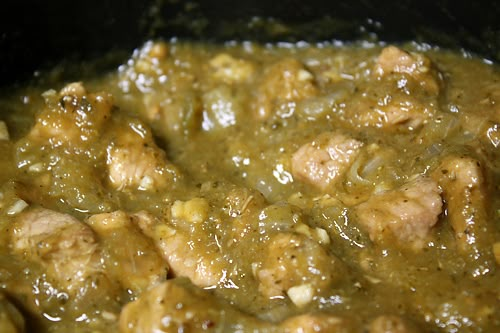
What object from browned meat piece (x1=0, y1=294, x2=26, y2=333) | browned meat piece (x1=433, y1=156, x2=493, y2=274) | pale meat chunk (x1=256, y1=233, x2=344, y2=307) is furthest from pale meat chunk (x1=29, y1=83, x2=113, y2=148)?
browned meat piece (x1=433, y1=156, x2=493, y2=274)

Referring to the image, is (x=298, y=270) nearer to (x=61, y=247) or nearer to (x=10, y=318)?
(x=61, y=247)

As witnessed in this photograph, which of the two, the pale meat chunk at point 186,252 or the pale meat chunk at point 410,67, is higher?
the pale meat chunk at point 410,67

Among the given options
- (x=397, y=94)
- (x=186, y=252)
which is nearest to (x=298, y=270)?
(x=186, y=252)

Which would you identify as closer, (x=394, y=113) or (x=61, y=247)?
(x=61, y=247)

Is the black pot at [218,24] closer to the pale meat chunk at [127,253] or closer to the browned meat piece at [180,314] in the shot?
the pale meat chunk at [127,253]

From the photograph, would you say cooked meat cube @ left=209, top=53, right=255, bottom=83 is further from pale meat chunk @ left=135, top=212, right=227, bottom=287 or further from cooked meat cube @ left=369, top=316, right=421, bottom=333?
cooked meat cube @ left=369, top=316, right=421, bottom=333

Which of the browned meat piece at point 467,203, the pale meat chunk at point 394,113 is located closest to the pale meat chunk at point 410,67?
the pale meat chunk at point 394,113
